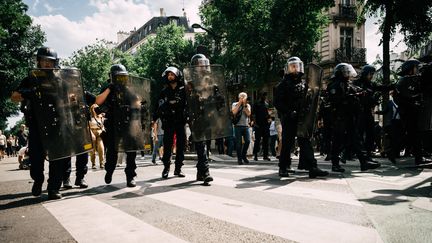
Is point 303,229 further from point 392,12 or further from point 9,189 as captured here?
point 392,12

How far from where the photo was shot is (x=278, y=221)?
10.7ft

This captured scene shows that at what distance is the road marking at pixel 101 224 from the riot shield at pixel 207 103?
6.59 ft

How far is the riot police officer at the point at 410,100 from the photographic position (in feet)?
23.3

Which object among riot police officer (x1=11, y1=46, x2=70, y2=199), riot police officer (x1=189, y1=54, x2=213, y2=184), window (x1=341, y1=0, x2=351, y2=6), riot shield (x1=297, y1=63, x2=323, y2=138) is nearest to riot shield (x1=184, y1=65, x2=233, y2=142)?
riot police officer (x1=189, y1=54, x2=213, y2=184)

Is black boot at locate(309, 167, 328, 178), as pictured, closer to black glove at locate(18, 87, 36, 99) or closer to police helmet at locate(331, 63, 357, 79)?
police helmet at locate(331, 63, 357, 79)

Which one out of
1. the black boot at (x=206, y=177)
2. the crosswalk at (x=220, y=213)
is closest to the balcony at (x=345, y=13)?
the crosswalk at (x=220, y=213)

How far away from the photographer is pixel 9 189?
6.23m

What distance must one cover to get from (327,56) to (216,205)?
28809mm

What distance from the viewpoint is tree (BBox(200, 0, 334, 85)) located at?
2498 centimetres

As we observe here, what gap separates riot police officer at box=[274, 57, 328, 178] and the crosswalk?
634 millimetres

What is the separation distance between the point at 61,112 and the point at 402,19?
13420mm

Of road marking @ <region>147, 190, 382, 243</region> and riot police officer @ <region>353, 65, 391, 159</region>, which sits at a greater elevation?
riot police officer @ <region>353, 65, 391, 159</region>

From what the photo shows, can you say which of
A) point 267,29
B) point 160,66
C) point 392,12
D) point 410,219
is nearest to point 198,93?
point 410,219

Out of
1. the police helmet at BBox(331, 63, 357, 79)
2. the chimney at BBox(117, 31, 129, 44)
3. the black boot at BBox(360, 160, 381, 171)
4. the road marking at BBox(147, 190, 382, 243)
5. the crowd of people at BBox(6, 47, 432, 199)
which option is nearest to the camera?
the road marking at BBox(147, 190, 382, 243)
